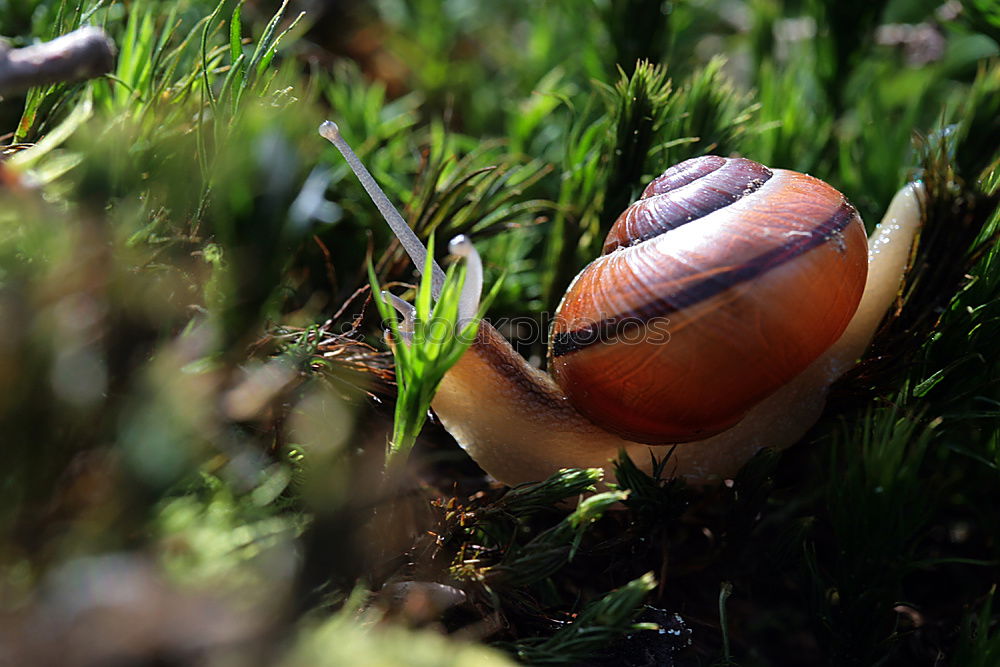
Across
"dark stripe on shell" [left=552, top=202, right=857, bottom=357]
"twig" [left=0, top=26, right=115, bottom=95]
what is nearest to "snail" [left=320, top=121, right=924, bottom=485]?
"dark stripe on shell" [left=552, top=202, right=857, bottom=357]

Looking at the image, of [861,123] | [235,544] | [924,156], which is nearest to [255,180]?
[235,544]

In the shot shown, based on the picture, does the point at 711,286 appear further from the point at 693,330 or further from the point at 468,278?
the point at 468,278

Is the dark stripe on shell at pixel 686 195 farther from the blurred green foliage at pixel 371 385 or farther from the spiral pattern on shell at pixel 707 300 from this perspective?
the blurred green foliage at pixel 371 385

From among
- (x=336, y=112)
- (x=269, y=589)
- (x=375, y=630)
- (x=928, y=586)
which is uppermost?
(x=336, y=112)

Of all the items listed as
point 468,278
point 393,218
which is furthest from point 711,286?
point 393,218

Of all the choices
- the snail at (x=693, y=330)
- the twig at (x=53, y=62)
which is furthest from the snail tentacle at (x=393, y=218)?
the twig at (x=53, y=62)

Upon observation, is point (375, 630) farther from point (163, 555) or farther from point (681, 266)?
point (681, 266)
